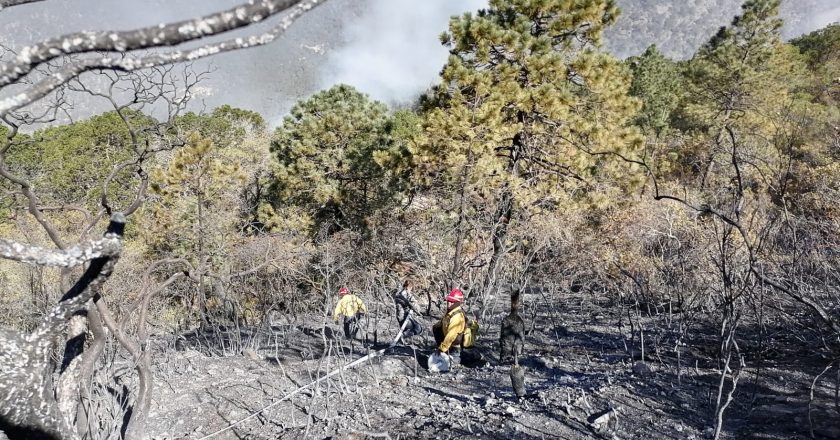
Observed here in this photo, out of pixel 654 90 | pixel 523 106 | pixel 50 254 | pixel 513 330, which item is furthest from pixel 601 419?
pixel 654 90

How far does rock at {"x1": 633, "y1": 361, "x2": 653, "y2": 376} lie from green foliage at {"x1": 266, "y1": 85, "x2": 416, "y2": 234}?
947 cm

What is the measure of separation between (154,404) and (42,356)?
15.3ft

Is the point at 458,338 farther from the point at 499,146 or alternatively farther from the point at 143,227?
the point at 143,227

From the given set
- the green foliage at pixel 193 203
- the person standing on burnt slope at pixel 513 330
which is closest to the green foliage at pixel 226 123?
the green foliage at pixel 193 203

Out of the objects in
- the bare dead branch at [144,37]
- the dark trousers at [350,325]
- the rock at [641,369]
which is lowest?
the rock at [641,369]

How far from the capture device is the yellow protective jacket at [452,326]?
668 cm

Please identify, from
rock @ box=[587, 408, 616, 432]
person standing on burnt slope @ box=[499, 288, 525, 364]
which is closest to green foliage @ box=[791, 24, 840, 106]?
person standing on burnt slope @ box=[499, 288, 525, 364]

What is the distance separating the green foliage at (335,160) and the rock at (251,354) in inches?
270

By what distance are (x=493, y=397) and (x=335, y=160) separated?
11169 mm

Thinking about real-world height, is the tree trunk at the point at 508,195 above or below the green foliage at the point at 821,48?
below

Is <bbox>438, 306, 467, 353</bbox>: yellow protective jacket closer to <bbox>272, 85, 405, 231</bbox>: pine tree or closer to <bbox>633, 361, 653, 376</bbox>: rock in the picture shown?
<bbox>633, 361, 653, 376</bbox>: rock

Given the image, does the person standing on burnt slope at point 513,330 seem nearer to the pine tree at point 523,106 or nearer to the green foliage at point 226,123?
the pine tree at point 523,106

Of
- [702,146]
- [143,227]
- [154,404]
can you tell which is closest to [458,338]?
[154,404]

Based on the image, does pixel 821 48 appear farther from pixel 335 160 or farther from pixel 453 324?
pixel 453 324
